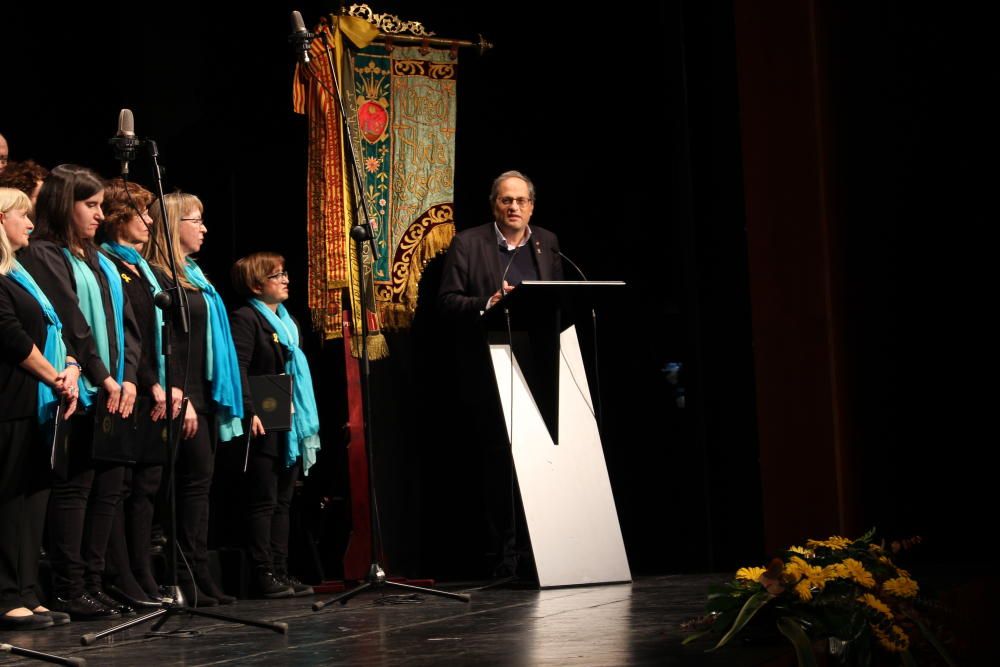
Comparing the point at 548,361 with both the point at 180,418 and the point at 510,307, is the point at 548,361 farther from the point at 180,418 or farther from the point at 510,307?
the point at 180,418

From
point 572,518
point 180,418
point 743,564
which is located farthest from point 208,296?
point 743,564

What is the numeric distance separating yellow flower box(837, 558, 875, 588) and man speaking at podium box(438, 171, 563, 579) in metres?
2.18

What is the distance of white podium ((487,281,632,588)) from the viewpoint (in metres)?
4.21

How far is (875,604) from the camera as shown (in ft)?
8.11

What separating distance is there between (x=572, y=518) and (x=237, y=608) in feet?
3.82

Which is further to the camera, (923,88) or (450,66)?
(450,66)

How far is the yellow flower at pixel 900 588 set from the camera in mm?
2568

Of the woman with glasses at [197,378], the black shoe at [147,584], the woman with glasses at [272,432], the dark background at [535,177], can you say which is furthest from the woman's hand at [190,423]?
the dark background at [535,177]

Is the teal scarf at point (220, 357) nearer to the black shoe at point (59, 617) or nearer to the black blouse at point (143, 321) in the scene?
the black blouse at point (143, 321)

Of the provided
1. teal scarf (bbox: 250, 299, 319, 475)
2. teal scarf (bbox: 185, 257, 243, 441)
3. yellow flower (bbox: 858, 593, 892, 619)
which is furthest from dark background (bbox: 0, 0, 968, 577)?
yellow flower (bbox: 858, 593, 892, 619)

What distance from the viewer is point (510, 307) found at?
430 cm

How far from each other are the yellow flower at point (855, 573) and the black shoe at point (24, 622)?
2082mm

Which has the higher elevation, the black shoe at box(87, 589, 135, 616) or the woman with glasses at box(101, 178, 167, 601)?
the woman with glasses at box(101, 178, 167, 601)

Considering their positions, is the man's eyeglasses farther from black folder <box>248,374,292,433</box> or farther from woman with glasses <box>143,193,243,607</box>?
woman with glasses <box>143,193,243,607</box>
